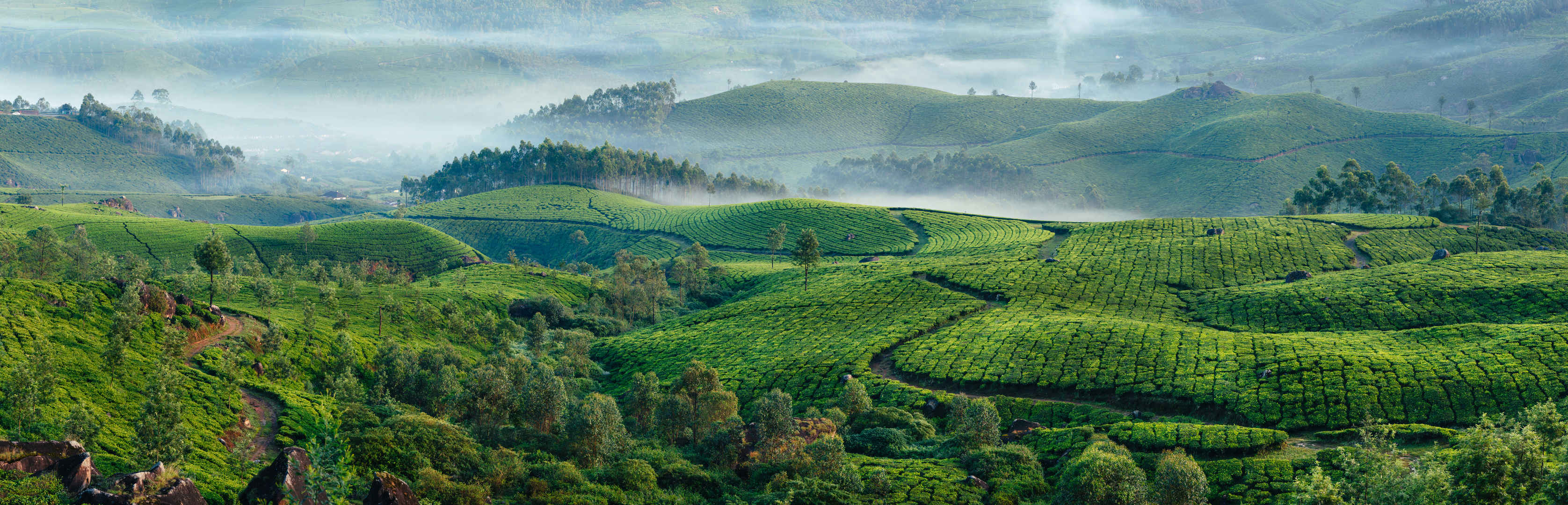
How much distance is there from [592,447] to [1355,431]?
47669 mm

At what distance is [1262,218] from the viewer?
14700 cm

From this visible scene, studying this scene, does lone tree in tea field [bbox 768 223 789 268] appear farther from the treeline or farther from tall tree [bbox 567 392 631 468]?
the treeline

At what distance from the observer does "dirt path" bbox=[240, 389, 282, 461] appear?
5350 cm

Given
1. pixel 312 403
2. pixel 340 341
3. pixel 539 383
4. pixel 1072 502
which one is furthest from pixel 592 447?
pixel 340 341

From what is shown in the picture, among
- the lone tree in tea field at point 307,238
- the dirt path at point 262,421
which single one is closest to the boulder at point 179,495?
the dirt path at point 262,421

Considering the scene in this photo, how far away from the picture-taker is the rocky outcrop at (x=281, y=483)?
41.0 m

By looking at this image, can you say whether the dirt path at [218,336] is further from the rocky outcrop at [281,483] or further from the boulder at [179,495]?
the boulder at [179,495]

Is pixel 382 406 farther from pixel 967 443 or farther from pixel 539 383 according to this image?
pixel 967 443

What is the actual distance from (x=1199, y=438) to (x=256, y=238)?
154276mm

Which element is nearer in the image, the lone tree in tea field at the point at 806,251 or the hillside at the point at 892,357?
the hillside at the point at 892,357

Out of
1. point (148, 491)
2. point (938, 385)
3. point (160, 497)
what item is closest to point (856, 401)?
point (938, 385)

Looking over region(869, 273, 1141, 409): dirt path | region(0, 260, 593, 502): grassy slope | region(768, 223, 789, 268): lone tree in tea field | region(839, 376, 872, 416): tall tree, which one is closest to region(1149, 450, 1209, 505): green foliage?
region(869, 273, 1141, 409): dirt path

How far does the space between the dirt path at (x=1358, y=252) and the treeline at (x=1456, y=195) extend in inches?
828

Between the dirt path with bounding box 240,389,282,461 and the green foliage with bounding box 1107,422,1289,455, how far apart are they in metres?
51.2
